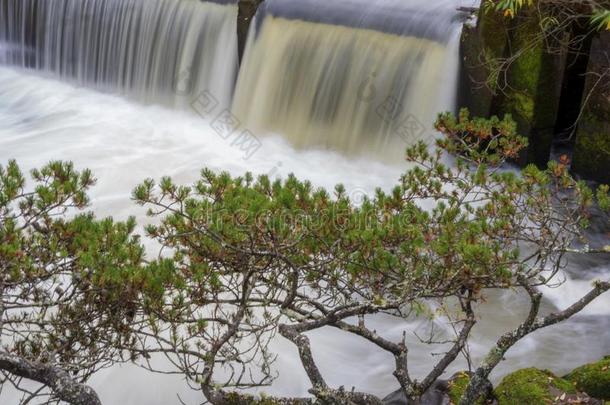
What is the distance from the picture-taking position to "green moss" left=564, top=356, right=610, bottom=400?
14.8 ft

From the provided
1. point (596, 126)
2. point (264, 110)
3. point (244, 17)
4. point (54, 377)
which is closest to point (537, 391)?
point (54, 377)

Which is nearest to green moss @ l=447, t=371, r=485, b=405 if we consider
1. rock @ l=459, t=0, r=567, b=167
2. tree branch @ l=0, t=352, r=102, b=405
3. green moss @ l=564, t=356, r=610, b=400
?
green moss @ l=564, t=356, r=610, b=400

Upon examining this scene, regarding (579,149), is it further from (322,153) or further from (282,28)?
(282,28)

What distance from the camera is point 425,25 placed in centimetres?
884

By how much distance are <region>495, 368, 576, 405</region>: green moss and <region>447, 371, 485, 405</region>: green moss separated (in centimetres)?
15

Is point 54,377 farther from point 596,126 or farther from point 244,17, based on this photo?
point 244,17

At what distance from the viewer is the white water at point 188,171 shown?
5.54 m

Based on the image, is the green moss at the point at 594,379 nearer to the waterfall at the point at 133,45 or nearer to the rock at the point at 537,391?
the rock at the point at 537,391

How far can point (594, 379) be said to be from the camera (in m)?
4.57

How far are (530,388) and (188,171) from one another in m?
5.56

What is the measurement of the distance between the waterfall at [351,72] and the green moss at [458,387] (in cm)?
→ 434

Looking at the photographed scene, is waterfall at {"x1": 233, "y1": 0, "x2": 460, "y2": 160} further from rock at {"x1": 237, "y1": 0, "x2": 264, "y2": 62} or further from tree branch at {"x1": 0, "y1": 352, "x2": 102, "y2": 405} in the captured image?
tree branch at {"x1": 0, "y1": 352, "x2": 102, "y2": 405}

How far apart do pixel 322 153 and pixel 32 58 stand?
6549 mm

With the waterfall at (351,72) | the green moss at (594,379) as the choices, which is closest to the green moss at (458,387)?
the green moss at (594,379)
